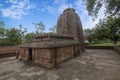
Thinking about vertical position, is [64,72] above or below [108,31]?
below

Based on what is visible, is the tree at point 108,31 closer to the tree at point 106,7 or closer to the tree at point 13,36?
the tree at point 106,7

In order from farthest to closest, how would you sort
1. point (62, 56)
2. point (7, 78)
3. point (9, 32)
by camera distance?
point (9, 32)
point (62, 56)
point (7, 78)

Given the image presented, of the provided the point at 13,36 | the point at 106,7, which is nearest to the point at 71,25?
the point at 106,7

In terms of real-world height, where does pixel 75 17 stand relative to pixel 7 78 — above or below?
above

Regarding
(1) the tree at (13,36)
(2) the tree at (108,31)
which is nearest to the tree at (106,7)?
(2) the tree at (108,31)

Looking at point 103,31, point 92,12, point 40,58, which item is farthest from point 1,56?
point 103,31

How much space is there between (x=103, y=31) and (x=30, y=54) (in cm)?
2072

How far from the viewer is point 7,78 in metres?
4.67

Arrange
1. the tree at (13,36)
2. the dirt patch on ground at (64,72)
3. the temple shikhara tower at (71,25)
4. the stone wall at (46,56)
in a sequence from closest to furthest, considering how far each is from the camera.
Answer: the dirt patch on ground at (64,72) < the stone wall at (46,56) < the temple shikhara tower at (71,25) < the tree at (13,36)

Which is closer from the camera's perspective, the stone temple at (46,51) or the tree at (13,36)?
the stone temple at (46,51)

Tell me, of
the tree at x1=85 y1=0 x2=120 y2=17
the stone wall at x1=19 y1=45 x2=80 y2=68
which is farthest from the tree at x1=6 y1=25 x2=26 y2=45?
the tree at x1=85 y1=0 x2=120 y2=17

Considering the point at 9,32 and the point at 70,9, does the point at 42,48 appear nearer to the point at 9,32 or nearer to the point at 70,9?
the point at 70,9

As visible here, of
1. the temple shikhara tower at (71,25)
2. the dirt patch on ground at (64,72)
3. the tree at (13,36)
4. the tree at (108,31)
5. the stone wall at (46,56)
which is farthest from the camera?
the tree at (13,36)

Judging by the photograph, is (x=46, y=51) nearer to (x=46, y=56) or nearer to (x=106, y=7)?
(x=46, y=56)
